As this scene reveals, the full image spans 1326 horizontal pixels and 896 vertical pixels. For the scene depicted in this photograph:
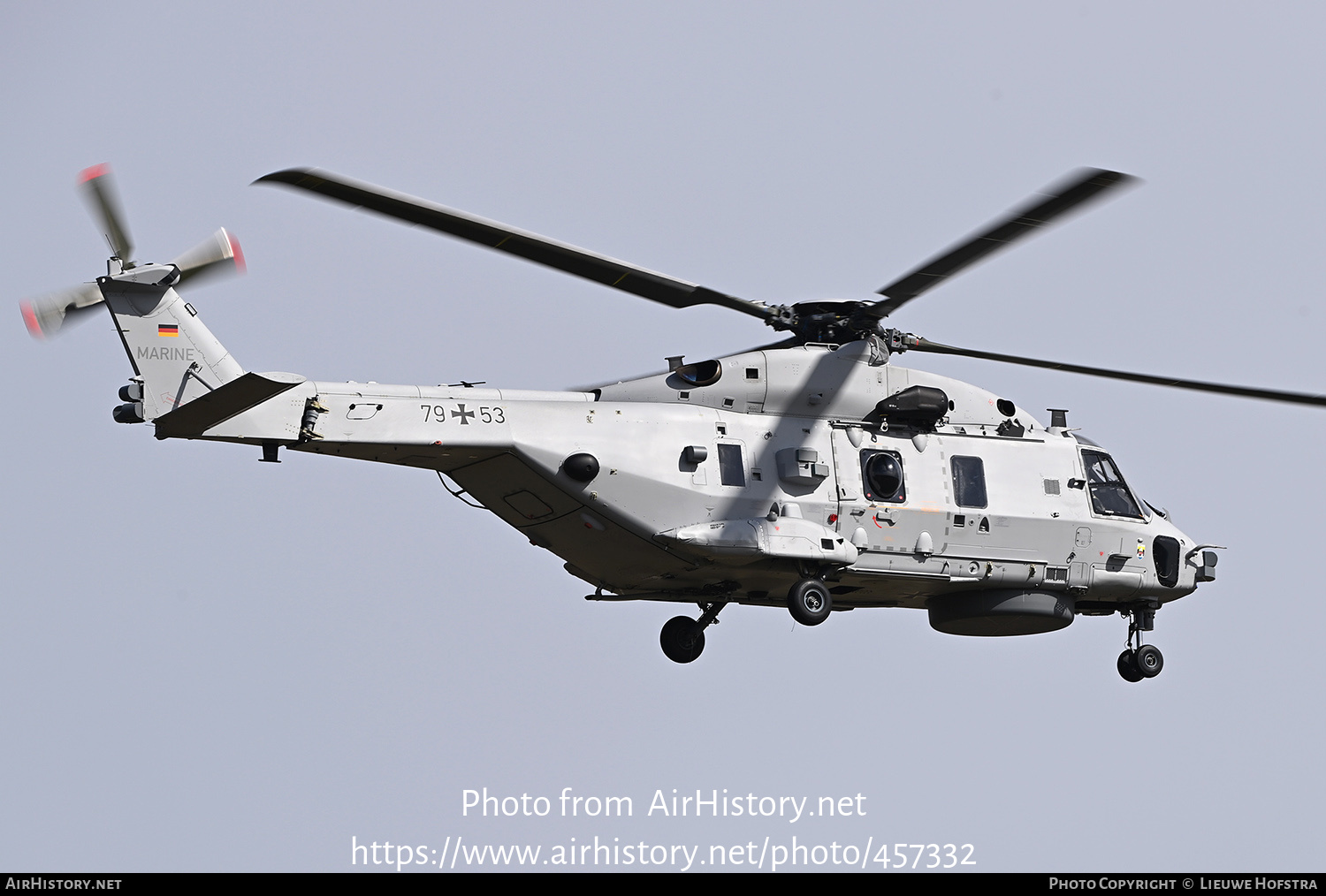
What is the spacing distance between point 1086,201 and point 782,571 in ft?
20.1

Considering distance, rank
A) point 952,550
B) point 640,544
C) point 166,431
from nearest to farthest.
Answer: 1. point 166,431
2. point 640,544
3. point 952,550

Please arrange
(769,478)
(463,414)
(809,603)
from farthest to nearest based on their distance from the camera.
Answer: (769,478) → (809,603) → (463,414)

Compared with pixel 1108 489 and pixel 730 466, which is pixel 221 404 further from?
pixel 1108 489

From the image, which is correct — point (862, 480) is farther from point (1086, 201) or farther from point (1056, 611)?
point (1086, 201)

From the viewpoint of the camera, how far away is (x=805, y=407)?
78.2 feet

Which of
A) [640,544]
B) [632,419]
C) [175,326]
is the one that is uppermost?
[175,326]

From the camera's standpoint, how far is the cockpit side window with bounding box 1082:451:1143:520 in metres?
25.6

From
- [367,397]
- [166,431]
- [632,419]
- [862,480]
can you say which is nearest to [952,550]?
[862,480]

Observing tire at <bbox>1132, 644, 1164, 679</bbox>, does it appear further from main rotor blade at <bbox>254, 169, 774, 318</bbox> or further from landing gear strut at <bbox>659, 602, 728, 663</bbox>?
main rotor blade at <bbox>254, 169, 774, 318</bbox>

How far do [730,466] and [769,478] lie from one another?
0.56m

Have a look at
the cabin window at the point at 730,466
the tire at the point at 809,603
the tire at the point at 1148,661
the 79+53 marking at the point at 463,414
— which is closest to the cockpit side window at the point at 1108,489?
the tire at the point at 1148,661

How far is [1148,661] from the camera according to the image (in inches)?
1030

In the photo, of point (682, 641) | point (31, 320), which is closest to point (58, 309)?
point (31, 320)

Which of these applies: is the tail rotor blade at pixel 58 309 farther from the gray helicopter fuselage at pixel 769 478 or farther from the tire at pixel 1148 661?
the tire at pixel 1148 661
